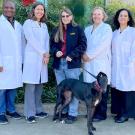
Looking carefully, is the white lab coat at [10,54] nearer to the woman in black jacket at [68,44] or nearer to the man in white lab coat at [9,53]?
the man in white lab coat at [9,53]

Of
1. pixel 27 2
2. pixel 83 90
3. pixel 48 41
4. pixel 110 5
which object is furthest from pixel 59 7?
pixel 83 90

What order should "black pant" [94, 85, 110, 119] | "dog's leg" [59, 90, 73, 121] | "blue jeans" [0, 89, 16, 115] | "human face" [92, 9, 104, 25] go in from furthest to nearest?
"black pant" [94, 85, 110, 119], "blue jeans" [0, 89, 16, 115], "dog's leg" [59, 90, 73, 121], "human face" [92, 9, 104, 25]

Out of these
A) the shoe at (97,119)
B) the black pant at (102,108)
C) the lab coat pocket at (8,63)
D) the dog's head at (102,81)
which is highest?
the lab coat pocket at (8,63)

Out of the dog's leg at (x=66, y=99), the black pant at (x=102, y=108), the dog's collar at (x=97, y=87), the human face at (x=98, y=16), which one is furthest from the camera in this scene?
Result: the black pant at (x=102, y=108)

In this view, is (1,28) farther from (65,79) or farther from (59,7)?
(59,7)

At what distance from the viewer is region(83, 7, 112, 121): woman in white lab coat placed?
7.72 metres

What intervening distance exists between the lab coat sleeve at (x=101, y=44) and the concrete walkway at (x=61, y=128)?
122 centimetres

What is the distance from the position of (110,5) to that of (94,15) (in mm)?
3511

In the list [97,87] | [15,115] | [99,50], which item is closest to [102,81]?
[97,87]

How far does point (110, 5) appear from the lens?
11.2 m

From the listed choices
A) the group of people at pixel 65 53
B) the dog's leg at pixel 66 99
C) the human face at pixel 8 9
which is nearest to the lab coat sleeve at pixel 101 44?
the group of people at pixel 65 53

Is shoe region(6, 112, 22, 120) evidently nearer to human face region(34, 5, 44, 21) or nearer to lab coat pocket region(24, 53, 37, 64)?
lab coat pocket region(24, 53, 37, 64)

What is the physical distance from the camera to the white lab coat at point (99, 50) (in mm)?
A: 7716

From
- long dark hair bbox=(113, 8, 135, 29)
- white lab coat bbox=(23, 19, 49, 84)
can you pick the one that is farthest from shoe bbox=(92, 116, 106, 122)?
long dark hair bbox=(113, 8, 135, 29)
